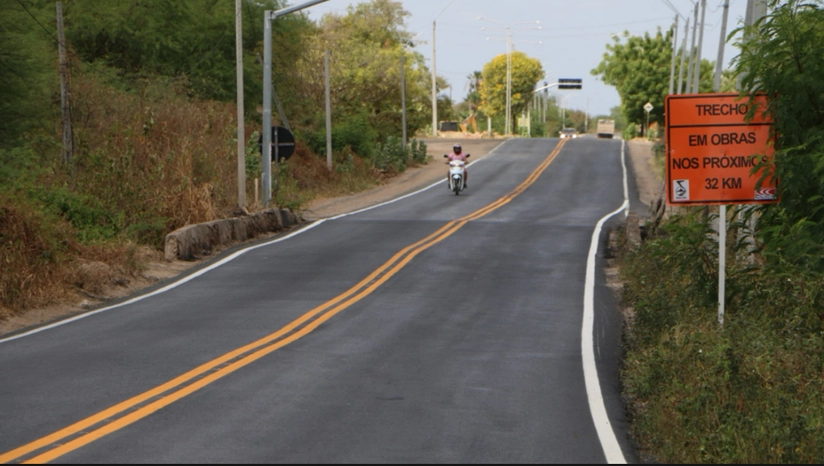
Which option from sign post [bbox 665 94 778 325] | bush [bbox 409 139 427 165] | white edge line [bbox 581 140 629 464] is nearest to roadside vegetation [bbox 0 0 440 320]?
bush [bbox 409 139 427 165]

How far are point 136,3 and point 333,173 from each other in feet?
A: 33.4

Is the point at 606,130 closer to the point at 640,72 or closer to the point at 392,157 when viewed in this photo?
the point at 640,72

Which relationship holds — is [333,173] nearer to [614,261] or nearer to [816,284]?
[614,261]

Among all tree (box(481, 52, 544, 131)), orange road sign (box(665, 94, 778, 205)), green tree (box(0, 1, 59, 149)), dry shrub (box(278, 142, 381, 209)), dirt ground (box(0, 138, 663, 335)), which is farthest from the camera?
tree (box(481, 52, 544, 131))

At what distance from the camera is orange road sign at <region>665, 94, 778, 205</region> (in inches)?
459

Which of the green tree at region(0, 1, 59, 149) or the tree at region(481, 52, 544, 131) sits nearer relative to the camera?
the green tree at region(0, 1, 59, 149)

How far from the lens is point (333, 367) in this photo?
10.3 meters

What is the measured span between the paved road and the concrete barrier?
91cm

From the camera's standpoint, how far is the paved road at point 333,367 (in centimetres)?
748

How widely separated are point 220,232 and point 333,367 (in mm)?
12272

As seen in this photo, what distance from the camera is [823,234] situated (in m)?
11.9

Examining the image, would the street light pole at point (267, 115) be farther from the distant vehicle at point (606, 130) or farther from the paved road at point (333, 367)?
the distant vehicle at point (606, 130)

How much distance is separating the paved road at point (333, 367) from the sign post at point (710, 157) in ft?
7.00

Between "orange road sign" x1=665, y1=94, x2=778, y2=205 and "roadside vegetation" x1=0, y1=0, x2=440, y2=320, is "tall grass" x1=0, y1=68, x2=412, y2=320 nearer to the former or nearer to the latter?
"roadside vegetation" x1=0, y1=0, x2=440, y2=320
